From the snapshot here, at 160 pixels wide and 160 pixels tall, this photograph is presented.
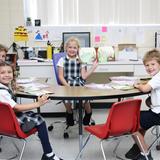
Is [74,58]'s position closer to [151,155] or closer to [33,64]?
[33,64]

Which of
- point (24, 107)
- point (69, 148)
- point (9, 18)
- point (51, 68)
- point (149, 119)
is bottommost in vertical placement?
point (69, 148)

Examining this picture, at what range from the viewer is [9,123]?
8.24 feet

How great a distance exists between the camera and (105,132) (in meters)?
2.49

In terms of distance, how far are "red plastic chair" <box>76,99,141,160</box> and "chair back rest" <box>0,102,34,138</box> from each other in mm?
569

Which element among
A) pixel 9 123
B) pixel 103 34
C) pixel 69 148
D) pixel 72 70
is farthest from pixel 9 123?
pixel 103 34

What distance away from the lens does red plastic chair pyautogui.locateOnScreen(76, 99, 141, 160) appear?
7.99ft

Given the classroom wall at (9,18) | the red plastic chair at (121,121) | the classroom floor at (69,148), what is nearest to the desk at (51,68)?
the classroom wall at (9,18)

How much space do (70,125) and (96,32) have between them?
5.64 feet

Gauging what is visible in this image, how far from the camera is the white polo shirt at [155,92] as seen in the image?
2.76 m

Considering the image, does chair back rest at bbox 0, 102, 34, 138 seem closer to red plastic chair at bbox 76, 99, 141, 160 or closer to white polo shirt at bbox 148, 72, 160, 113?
red plastic chair at bbox 76, 99, 141, 160

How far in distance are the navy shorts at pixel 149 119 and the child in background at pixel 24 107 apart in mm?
812

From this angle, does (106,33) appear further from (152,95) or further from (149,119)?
(149,119)

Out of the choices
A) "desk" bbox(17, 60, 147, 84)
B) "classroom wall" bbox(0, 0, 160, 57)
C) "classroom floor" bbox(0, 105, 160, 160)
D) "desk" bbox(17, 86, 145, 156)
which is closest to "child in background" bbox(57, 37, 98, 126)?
"classroom floor" bbox(0, 105, 160, 160)

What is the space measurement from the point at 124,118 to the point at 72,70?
1.52 meters
